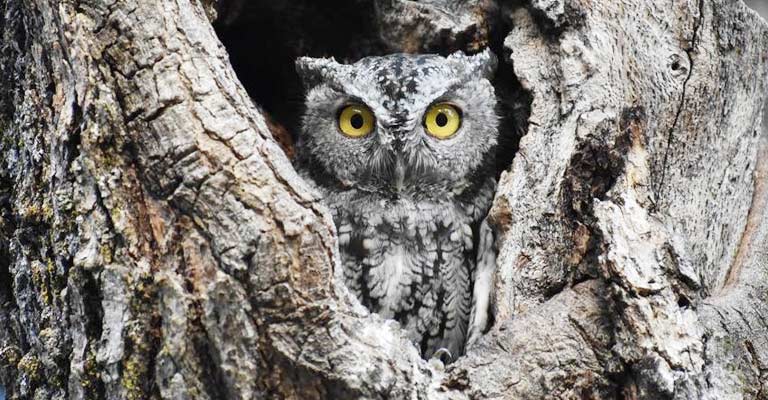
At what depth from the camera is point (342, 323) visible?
2.02 metres

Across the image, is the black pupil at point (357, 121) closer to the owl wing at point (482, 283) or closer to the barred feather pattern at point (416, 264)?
the barred feather pattern at point (416, 264)

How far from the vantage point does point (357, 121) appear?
3.02 metres

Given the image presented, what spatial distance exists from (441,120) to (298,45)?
87 cm

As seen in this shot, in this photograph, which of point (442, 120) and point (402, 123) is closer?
point (402, 123)

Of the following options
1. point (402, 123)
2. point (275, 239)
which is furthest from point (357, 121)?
point (275, 239)

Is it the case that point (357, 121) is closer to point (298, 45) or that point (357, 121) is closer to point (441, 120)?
point (441, 120)

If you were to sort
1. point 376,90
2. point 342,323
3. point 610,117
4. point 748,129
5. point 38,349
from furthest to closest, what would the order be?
point 748,129
point 376,90
point 610,117
point 38,349
point 342,323

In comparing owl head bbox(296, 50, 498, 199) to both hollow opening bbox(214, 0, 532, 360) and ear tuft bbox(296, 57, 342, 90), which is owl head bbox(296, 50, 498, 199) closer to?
ear tuft bbox(296, 57, 342, 90)

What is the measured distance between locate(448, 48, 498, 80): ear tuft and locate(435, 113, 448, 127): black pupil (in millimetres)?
184

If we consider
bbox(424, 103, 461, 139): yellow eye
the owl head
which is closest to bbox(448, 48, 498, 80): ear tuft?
the owl head

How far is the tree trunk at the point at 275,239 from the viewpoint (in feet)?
6.57

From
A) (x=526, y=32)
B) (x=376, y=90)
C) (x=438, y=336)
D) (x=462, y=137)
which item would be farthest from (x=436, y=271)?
(x=526, y=32)

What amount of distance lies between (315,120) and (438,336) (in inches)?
36.1

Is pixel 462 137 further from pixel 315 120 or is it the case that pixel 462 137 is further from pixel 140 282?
pixel 140 282
